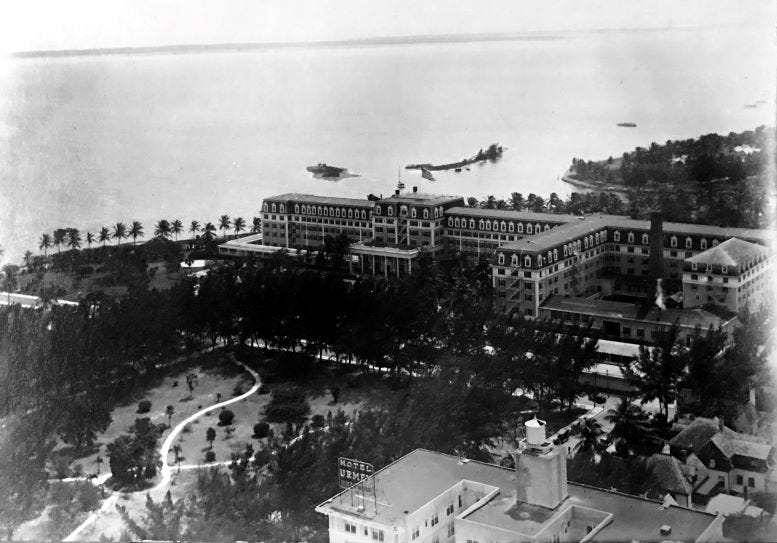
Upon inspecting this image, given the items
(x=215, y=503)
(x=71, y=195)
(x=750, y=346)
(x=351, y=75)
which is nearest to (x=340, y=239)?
(x=351, y=75)

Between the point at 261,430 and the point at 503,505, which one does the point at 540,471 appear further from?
the point at 261,430

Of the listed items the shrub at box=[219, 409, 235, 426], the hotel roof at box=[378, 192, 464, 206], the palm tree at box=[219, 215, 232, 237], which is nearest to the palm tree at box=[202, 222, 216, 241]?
the palm tree at box=[219, 215, 232, 237]

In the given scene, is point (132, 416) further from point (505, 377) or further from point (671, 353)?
point (671, 353)

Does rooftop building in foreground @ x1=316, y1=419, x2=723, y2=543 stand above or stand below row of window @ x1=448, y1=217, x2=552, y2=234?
below

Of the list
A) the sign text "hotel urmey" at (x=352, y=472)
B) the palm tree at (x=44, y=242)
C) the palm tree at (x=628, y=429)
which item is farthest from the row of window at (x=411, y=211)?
the sign text "hotel urmey" at (x=352, y=472)

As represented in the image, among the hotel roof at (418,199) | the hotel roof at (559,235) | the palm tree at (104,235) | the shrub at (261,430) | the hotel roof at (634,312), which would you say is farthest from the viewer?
the palm tree at (104,235)

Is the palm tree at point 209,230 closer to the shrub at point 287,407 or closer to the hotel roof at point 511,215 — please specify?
the hotel roof at point 511,215

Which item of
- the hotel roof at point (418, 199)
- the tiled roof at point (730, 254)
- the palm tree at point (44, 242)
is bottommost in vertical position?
the palm tree at point (44, 242)

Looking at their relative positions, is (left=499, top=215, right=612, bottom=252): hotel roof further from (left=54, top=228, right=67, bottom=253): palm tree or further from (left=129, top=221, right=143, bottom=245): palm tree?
(left=54, top=228, right=67, bottom=253): palm tree
